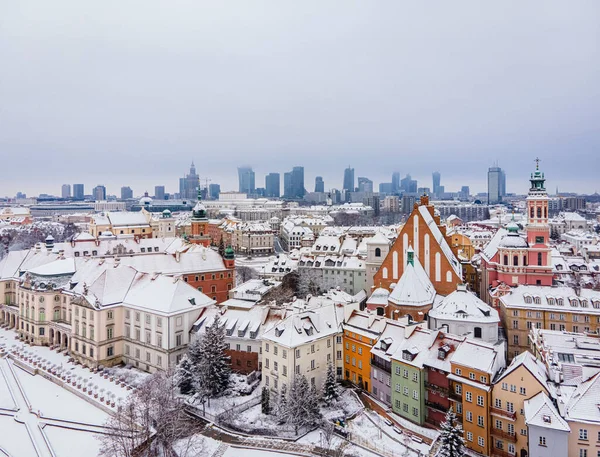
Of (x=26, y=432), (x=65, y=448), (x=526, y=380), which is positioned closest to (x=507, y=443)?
(x=526, y=380)

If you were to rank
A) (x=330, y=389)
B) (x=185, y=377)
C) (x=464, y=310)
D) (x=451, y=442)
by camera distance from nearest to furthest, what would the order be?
1. (x=451, y=442)
2. (x=330, y=389)
3. (x=185, y=377)
4. (x=464, y=310)

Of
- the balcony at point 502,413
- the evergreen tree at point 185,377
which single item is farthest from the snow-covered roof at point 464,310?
the evergreen tree at point 185,377

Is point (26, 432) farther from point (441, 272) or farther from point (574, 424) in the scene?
point (441, 272)

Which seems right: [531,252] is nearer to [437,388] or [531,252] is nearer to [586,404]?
[437,388]

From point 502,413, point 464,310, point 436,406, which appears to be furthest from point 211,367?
point 464,310

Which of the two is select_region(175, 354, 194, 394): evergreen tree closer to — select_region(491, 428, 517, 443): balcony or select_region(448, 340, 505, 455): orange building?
select_region(448, 340, 505, 455): orange building

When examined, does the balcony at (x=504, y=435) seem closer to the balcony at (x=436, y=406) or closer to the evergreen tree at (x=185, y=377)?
the balcony at (x=436, y=406)
